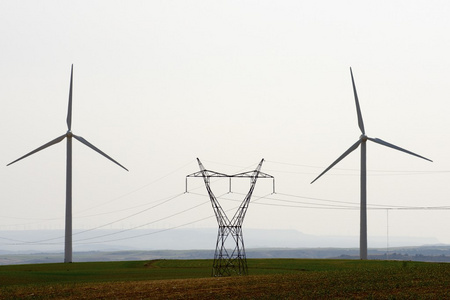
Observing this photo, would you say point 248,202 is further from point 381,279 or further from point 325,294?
point 325,294

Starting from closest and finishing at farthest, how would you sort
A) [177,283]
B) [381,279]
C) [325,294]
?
1. [325,294]
2. [381,279]
3. [177,283]

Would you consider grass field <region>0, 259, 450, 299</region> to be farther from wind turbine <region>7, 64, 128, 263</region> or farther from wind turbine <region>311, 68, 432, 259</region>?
wind turbine <region>7, 64, 128, 263</region>

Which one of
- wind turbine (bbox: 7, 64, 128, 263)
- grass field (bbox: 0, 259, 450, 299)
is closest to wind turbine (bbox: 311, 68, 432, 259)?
wind turbine (bbox: 7, 64, 128, 263)

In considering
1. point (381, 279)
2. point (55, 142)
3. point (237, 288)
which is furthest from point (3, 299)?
point (55, 142)

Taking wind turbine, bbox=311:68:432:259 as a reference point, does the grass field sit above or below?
below

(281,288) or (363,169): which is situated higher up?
(363,169)

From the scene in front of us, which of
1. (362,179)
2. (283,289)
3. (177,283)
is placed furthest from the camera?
(362,179)

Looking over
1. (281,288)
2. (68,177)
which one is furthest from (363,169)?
(281,288)

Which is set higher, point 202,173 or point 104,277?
point 202,173

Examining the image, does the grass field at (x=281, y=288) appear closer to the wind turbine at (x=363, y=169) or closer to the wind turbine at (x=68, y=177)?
the wind turbine at (x=363, y=169)

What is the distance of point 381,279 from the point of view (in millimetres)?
70188

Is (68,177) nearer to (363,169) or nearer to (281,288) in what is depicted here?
(363,169)

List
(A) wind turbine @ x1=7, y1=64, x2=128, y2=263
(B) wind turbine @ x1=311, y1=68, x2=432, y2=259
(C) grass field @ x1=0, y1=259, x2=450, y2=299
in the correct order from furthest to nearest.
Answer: (A) wind turbine @ x1=7, y1=64, x2=128, y2=263 → (B) wind turbine @ x1=311, y1=68, x2=432, y2=259 → (C) grass field @ x1=0, y1=259, x2=450, y2=299

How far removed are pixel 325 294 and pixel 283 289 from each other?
592cm
